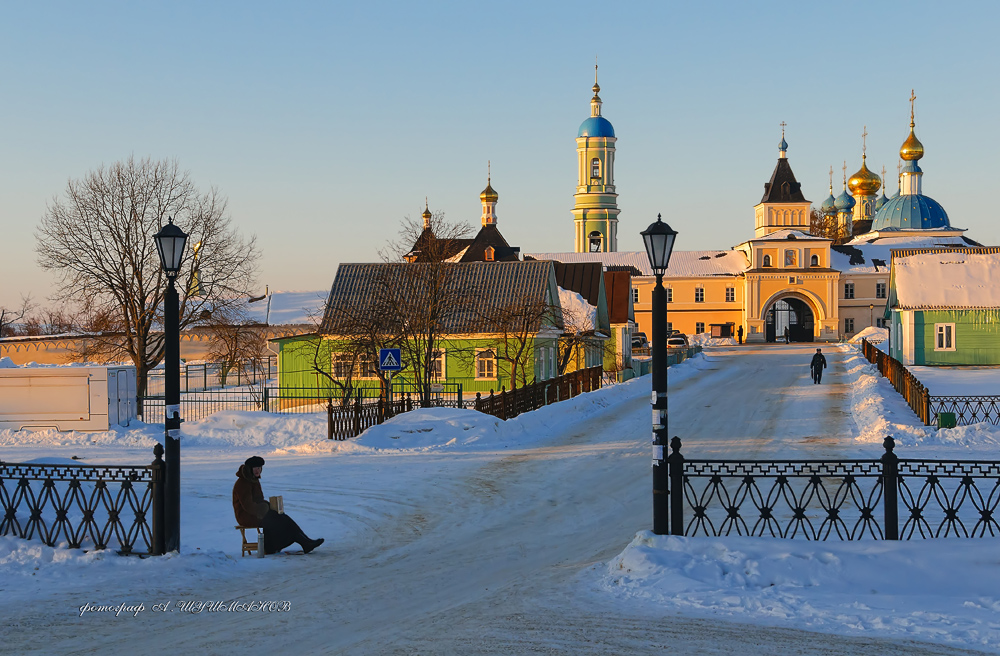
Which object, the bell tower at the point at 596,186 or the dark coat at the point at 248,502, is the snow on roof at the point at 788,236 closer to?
the bell tower at the point at 596,186

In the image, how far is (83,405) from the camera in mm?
25375

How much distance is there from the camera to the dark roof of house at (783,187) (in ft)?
304

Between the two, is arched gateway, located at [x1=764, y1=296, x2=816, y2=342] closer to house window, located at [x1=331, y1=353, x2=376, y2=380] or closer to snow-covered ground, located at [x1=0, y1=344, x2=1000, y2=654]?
house window, located at [x1=331, y1=353, x2=376, y2=380]

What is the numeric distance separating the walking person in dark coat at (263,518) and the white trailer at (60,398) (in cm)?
1610

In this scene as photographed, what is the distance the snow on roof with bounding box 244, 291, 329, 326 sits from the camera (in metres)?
63.1

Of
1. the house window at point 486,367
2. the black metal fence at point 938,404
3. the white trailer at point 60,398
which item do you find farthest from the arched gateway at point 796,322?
the white trailer at point 60,398

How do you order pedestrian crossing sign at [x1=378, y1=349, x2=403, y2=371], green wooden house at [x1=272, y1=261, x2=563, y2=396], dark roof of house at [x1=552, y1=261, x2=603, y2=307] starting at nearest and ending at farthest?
pedestrian crossing sign at [x1=378, y1=349, x2=403, y2=371]
green wooden house at [x1=272, y1=261, x2=563, y2=396]
dark roof of house at [x1=552, y1=261, x2=603, y2=307]

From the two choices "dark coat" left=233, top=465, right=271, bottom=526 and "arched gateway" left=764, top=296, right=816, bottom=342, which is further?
"arched gateway" left=764, top=296, right=816, bottom=342

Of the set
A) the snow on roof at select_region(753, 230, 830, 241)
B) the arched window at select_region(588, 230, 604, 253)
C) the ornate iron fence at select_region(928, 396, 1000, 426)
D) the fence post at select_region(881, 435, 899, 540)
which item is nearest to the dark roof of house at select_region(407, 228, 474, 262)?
the ornate iron fence at select_region(928, 396, 1000, 426)

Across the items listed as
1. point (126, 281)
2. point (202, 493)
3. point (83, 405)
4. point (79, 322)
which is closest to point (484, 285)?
point (126, 281)

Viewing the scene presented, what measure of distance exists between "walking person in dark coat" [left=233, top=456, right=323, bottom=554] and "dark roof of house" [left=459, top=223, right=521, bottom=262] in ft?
226

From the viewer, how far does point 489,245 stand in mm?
91875

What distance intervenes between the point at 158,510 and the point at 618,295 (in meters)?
42.4

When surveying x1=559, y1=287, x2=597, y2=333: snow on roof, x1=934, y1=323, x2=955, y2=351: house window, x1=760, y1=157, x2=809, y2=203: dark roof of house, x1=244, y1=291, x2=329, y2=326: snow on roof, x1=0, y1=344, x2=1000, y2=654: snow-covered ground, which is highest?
x1=760, y1=157, x2=809, y2=203: dark roof of house
